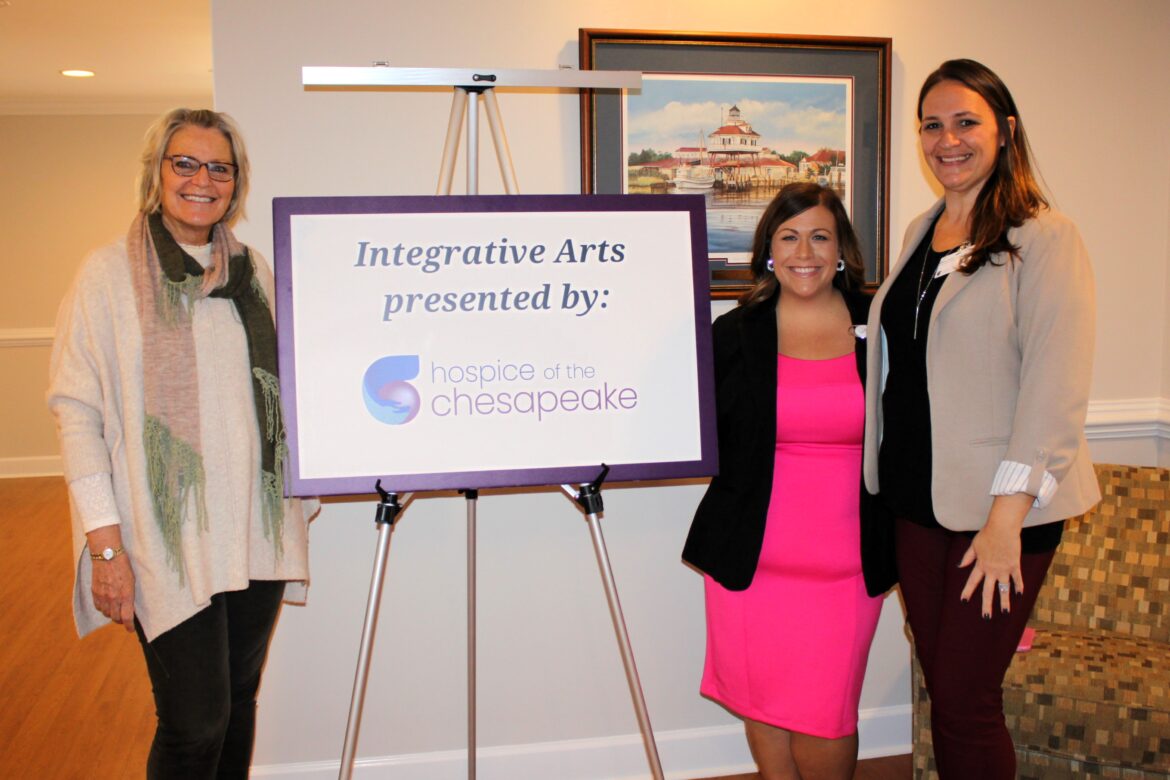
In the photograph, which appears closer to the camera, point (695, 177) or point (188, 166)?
point (188, 166)

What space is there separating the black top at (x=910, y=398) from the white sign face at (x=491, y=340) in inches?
14.1

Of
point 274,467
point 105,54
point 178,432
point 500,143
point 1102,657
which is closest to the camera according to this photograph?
point 178,432

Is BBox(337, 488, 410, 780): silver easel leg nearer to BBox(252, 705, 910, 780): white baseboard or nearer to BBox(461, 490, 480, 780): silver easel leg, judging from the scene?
BBox(461, 490, 480, 780): silver easel leg

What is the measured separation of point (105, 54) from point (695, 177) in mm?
4549

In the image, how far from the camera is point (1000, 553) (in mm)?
1553

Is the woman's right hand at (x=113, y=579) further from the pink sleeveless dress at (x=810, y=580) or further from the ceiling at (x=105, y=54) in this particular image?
the ceiling at (x=105, y=54)

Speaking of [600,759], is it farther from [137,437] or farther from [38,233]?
[38,233]

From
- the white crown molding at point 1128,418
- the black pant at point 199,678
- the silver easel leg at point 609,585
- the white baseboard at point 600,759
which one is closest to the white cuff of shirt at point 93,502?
the black pant at point 199,678

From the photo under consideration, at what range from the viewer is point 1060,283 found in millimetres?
1517

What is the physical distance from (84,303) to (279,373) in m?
0.35

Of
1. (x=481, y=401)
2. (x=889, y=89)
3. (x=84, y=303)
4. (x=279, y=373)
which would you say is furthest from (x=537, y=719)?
(x=889, y=89)

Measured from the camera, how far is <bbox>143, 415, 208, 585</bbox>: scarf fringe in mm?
1611

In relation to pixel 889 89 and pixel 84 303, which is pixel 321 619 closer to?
pixel 84 303

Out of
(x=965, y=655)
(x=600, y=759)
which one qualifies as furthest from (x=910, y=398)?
(x=600, y=759)
